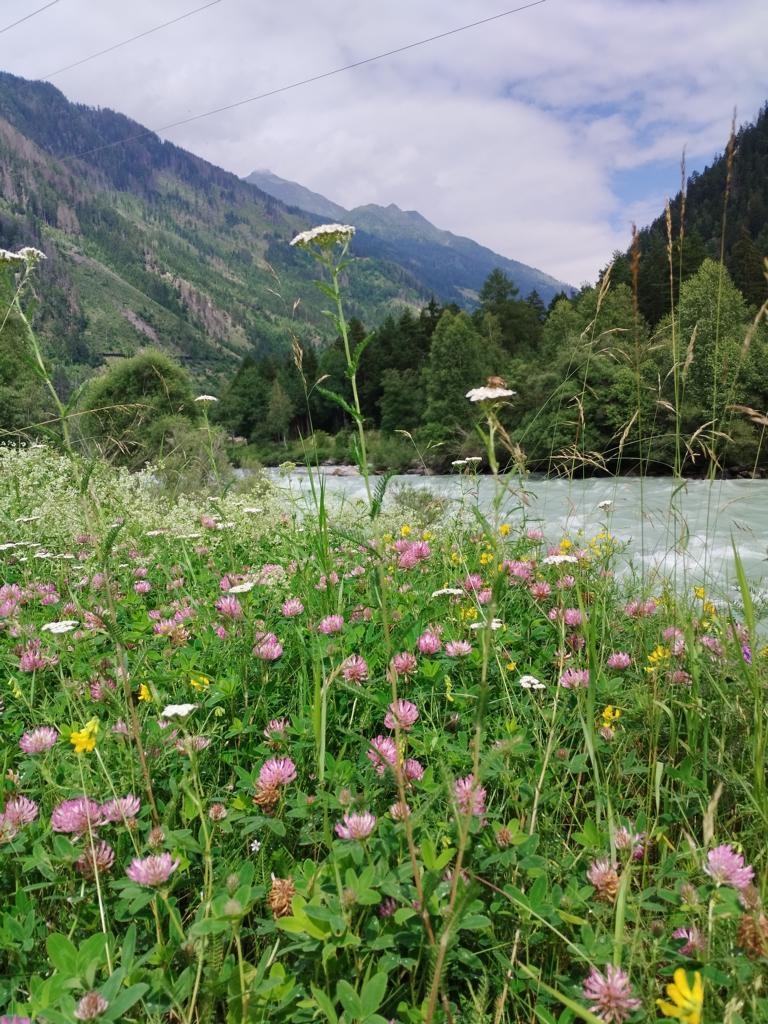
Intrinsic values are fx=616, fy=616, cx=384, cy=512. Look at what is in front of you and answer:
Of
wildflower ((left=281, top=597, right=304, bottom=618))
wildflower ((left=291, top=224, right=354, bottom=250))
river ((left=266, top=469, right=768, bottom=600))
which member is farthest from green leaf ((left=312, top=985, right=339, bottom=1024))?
river ((left=266, top=469, right=768, bottom=600))

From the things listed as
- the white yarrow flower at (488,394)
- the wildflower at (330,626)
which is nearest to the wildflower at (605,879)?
the white yarrow flower at (488,394)

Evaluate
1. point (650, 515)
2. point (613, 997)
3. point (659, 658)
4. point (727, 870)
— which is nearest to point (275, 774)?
point (613, 997)

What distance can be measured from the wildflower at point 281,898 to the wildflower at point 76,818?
1.39 feet

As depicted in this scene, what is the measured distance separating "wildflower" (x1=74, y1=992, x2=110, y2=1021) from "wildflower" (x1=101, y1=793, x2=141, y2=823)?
429mm

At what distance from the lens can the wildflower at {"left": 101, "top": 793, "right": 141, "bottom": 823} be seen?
4.55ft

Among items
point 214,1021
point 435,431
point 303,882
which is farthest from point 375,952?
point 435,431

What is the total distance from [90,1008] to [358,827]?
1.73 ft

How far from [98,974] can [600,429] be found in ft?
79.4

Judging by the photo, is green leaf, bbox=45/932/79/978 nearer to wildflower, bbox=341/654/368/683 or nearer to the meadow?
the meadow

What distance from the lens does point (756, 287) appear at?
34.9 meters

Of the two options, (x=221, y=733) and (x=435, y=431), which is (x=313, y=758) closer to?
(x=221, y=733)

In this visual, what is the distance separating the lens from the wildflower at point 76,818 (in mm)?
1346

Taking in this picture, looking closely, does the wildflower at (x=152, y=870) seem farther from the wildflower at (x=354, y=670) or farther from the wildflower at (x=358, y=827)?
the wildflower at (x=354, y=670)

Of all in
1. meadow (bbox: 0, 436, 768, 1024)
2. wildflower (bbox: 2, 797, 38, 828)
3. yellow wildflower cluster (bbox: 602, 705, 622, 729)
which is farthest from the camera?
yellow wildflower cluster (bbox: 602, 705, 622, 729)
